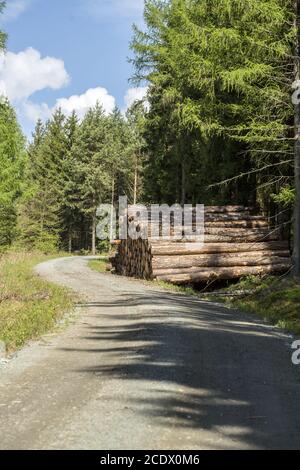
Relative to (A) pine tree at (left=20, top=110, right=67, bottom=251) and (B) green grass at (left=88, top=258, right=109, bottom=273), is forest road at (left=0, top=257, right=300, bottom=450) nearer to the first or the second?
(B) green grass at (left=88, top=258, right=109, bottom=273)

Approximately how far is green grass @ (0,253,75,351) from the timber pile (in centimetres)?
497

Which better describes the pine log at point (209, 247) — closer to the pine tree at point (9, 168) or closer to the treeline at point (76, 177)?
the pine tree at point (9, 168)

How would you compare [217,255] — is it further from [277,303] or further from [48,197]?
[48,197]

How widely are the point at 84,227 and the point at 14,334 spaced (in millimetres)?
67954

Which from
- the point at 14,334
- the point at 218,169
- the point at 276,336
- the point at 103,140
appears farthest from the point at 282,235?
the point at 103,140

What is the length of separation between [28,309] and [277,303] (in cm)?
623

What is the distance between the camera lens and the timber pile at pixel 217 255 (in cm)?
2098

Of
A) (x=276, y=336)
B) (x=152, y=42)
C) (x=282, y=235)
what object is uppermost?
(x=152, y=42)

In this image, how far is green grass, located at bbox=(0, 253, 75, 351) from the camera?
31.0ft

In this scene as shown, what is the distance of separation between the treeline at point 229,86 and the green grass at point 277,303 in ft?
12.7

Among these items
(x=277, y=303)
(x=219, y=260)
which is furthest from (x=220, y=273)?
(x=277, y=303)

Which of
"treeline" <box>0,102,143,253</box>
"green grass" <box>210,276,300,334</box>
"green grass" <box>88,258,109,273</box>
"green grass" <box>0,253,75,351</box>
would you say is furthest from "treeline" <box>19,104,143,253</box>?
"green grass" <box>210,276,300,334</box>
